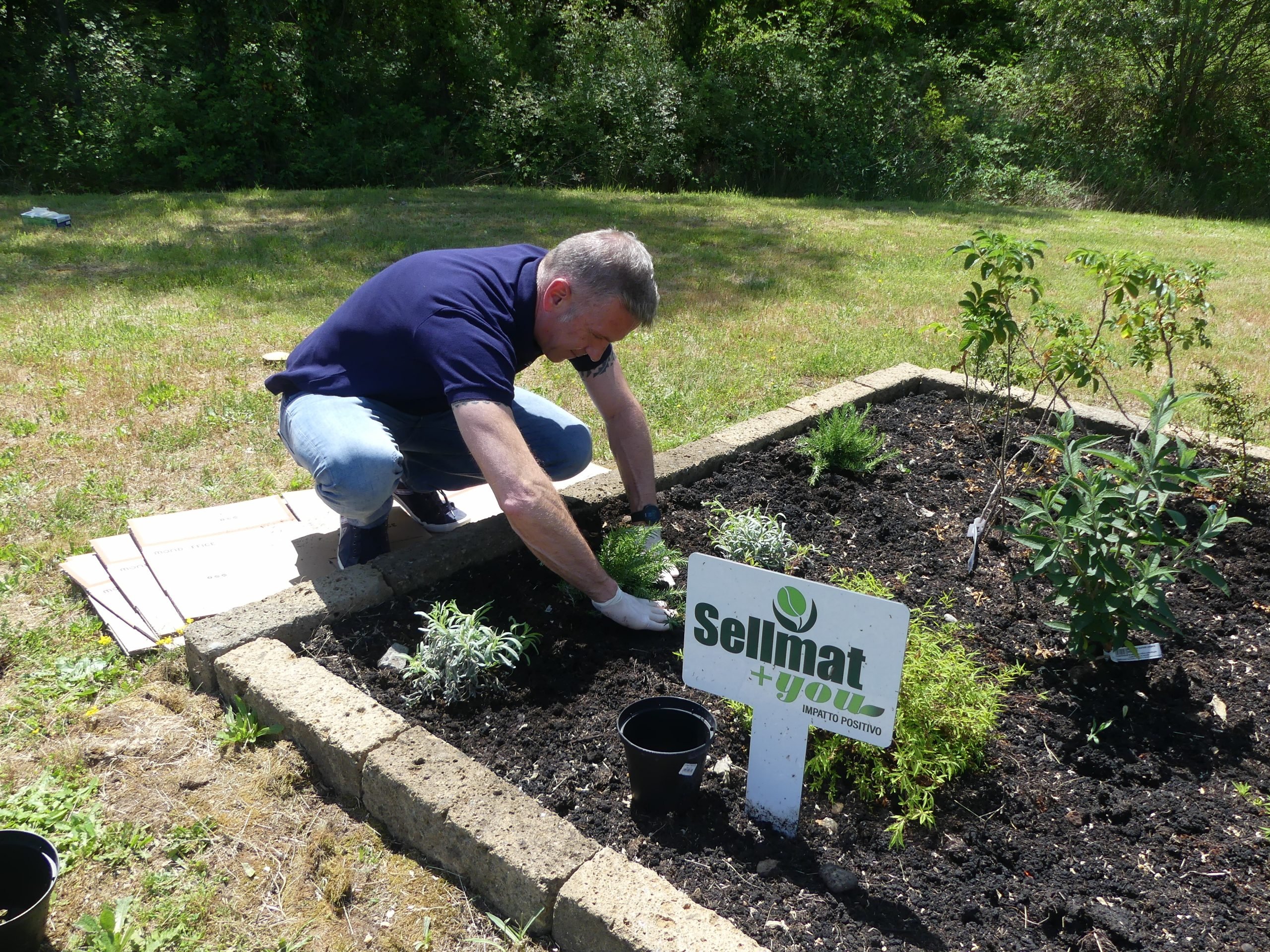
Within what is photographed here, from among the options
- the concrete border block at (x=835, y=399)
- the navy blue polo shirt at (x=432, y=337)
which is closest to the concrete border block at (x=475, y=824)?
the navy blue polo shirt at (x=432, y=337)

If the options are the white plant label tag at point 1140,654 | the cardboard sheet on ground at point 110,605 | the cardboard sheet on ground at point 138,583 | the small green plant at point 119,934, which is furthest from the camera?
the cardboard sheet on ground at point 138,583

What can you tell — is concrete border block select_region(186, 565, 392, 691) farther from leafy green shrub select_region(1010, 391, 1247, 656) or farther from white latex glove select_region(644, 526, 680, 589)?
leafy green shrub select_region(1010, 391, 1247, 656)

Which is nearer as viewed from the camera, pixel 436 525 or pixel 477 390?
pixel 477 390

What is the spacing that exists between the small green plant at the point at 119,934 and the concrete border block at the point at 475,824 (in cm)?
49

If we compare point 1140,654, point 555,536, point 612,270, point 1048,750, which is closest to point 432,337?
point 612,270

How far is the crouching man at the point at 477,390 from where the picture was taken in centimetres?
243

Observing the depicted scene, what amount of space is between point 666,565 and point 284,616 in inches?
45.9

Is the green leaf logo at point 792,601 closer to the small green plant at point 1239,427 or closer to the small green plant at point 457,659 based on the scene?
the small green plant at point 457,659

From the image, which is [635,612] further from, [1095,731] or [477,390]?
[1095,731]

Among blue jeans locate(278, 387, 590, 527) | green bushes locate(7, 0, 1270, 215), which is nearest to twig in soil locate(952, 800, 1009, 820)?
blue jeans locate(278, 387, 590, 527)

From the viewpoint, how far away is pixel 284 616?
2.63 metres

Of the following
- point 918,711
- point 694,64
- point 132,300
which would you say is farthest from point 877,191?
point 918,711

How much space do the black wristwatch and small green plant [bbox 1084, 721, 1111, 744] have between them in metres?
1.51

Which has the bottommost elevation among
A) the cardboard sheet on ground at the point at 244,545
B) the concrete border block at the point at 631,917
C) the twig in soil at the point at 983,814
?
the cardboard sheet on ground at the point at 244,545
